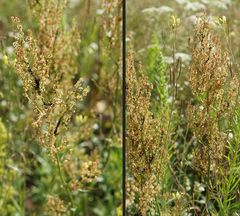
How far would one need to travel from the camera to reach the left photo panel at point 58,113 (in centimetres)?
189

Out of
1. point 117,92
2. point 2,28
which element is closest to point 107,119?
point 117,92

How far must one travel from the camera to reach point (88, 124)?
270 cm

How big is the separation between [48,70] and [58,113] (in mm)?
297

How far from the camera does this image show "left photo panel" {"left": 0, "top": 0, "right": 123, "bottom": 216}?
1.89 m

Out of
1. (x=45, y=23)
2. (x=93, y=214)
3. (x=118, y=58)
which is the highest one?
(x=45, y=23)

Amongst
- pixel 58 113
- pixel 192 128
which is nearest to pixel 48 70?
pixel 58 113

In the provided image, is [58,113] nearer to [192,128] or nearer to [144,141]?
[144,141]

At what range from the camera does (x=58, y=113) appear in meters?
2.15

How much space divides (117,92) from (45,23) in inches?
17.8

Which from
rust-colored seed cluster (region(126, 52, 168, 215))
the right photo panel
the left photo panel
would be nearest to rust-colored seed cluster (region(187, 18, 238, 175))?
the right photo panel

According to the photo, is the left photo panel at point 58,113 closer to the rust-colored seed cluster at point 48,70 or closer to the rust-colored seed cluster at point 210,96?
the rust-colored seed cluster at point 48,70

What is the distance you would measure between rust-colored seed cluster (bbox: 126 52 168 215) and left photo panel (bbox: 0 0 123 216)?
6.2 inches

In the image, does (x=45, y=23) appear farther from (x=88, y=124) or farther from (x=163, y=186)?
(x=163, y=186)

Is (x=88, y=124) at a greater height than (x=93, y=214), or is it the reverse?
(x=88, y=124)
